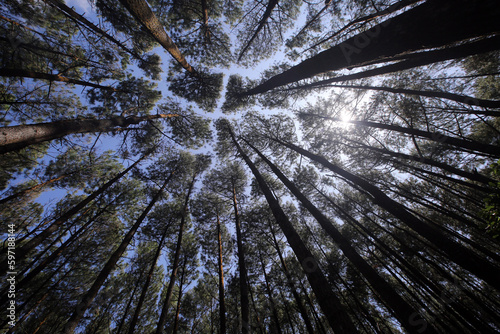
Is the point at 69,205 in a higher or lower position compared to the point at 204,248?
higher

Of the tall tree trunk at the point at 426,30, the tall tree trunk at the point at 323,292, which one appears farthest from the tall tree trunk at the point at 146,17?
the tall tree trunk at the point at 323,292

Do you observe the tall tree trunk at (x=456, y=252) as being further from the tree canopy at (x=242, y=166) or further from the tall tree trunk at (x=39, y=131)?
the tall tree trunk at (x=39, y=131)

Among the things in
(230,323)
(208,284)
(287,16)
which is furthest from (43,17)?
(230,323)

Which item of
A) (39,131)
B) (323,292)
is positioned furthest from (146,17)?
(323,292)

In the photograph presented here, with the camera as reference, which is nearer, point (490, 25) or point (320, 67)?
point (490, 25)

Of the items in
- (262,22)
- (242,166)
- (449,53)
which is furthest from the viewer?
(242,166)

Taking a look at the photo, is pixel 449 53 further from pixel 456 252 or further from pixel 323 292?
pixel 323 292

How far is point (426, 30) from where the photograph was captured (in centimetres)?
216

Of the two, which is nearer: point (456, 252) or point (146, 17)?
point (456, 252)

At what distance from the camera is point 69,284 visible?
36.9 ft

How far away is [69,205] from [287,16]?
16964mm

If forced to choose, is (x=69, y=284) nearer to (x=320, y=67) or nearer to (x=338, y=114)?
(x=320, y=67)

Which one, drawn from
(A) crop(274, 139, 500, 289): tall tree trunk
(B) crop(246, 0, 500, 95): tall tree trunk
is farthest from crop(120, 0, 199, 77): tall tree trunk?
(A) crop(274, 139, 500, 289): tall tree trunk

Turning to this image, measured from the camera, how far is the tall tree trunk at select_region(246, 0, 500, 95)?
1.83m
